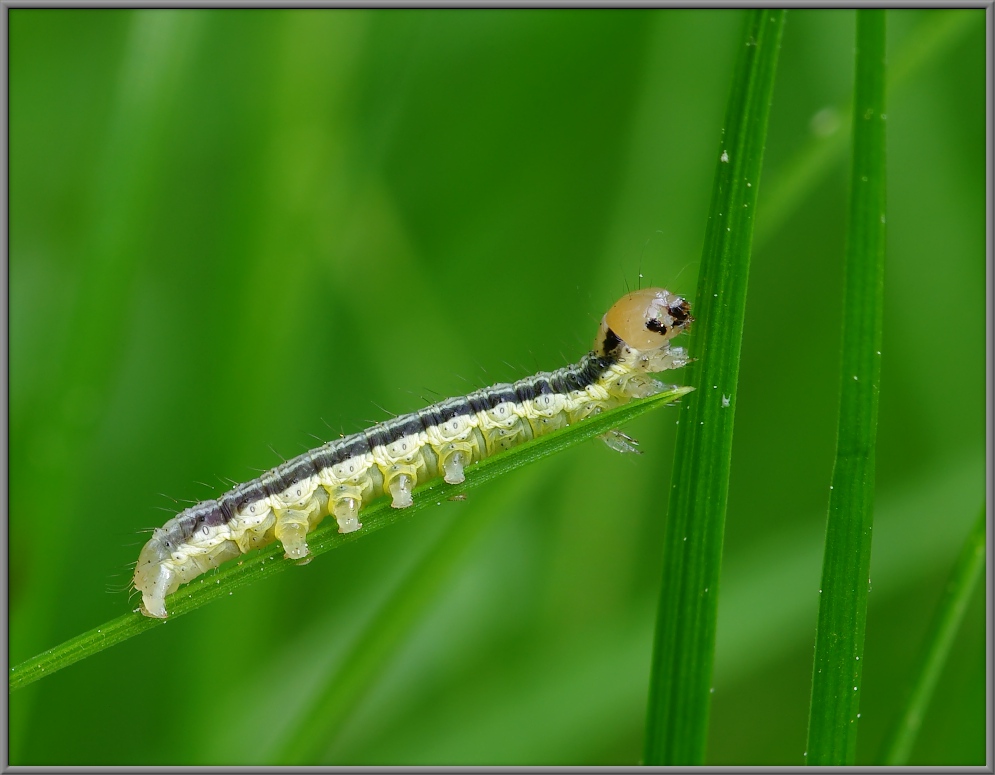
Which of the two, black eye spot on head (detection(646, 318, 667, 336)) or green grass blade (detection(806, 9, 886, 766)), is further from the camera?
black eye spot on head (detection(646, 318, 667, 336))

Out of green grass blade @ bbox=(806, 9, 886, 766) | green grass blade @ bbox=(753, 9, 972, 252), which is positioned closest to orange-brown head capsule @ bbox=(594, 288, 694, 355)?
green grass blade @ bbox=(753, 9, 972, 252)

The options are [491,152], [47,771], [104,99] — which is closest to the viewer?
[47,771]

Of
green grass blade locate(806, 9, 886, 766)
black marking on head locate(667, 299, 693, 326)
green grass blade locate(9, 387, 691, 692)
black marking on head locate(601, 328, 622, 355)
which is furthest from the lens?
black marking on head locate(601, 328, 622, 355)

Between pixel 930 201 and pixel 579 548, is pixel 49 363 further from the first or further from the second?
pixel 930 201

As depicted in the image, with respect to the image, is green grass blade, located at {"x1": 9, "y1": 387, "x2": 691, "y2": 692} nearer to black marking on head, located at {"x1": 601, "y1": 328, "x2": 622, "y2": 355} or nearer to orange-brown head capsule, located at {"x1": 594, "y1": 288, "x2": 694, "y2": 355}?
orange-brown head capsule, located at {"x1": 594, "y1": 288, "x2": 694, "y2": 355}

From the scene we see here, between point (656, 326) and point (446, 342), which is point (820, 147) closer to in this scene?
point (656, 326)

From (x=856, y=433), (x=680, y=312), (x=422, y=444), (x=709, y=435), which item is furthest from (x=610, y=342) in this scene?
(x=856, y=433)

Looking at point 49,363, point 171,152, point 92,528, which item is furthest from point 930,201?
point 92,528
